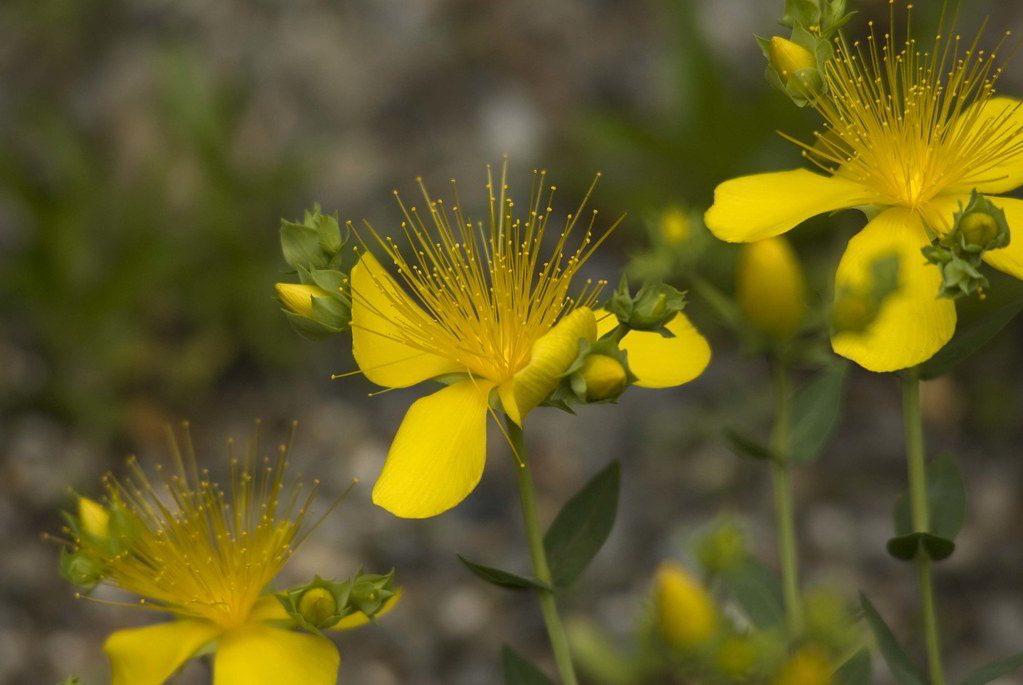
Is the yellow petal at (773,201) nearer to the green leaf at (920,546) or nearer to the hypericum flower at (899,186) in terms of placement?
the hypericum flower at (899,186)

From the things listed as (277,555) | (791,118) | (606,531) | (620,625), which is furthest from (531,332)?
(791,118)

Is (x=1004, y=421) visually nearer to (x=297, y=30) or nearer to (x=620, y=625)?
(x=620, y=625)

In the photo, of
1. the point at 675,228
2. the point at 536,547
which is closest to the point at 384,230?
the point at 675,228

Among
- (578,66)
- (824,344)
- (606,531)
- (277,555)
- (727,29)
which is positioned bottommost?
(277,555)

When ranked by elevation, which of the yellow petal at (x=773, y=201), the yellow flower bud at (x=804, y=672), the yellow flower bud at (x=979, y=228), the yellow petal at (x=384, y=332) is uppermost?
the yellow flower bud at (x=979, y=228)

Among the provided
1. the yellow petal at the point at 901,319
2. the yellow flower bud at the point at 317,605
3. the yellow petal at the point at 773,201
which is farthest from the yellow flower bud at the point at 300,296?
the yellow petal at the point at 901,319

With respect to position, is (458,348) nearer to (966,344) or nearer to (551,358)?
(551,358)

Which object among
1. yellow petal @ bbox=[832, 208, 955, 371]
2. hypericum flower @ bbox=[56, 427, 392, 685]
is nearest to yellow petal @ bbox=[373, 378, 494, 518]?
hypericum flower @ bbox=[56, 427, 392, 685]
